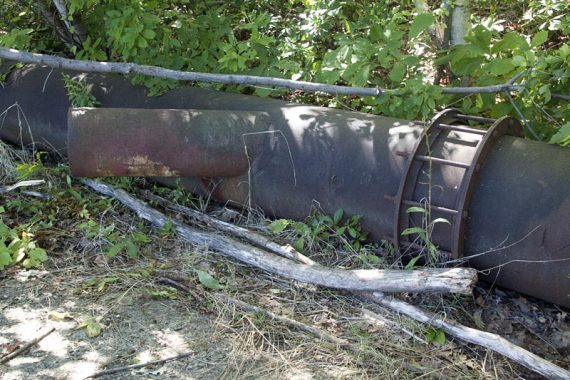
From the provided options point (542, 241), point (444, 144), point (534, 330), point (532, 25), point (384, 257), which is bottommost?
point (534, 330)

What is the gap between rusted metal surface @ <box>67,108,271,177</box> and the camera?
3.69m

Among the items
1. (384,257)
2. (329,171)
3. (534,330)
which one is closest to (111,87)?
(329,171)

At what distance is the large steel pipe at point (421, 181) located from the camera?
293 centimetres

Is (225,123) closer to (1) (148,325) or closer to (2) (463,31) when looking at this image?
(1) (148,325)

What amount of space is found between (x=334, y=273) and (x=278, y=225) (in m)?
0.60

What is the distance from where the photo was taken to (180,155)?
148 inches

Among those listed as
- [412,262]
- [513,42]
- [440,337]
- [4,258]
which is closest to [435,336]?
[440,337]

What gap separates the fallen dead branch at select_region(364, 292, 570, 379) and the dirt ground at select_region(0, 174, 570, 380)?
0.17ft

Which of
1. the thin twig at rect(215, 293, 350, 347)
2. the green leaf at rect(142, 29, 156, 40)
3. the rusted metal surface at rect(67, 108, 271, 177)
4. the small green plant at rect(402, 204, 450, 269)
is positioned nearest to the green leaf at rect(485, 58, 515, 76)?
the small green plant at rect(402, 204, 450, 269)

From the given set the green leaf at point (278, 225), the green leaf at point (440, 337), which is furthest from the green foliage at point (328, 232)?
the green leaf at point (440, 337)

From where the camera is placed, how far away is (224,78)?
159 inches

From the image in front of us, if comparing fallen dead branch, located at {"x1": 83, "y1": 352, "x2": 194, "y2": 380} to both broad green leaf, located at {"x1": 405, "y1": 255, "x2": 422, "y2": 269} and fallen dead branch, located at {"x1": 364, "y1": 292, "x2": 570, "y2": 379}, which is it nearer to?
fallen dead branch, located at {"x1": 364, "y1": 292, "x2": 570, "y2": 379}

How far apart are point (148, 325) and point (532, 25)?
424cm

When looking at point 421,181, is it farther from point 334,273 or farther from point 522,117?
point 522,117
